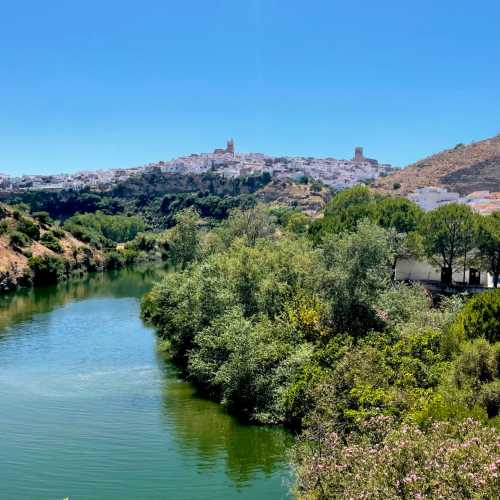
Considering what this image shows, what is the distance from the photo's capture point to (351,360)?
2566cm

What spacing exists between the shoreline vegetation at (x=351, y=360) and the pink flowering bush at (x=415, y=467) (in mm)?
36

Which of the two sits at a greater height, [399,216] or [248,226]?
[399,216]

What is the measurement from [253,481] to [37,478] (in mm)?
7911

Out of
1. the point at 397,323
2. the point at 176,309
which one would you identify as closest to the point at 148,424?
the point at 176,309

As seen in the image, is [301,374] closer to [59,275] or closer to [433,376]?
[433,376]

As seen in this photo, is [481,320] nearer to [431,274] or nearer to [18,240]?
[431,274]

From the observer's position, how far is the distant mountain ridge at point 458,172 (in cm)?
12838

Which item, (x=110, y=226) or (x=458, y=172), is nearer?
(x=458, y=172)

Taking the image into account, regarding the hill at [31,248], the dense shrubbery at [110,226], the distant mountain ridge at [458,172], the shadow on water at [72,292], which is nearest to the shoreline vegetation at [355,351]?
the shadow on water at [72,292]

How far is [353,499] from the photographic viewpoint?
1319cm

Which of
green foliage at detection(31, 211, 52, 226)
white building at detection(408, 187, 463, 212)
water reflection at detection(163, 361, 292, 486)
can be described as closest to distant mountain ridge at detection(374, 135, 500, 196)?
white building at detection(408, 187, 463, 212)

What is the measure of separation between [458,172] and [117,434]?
124204 mm

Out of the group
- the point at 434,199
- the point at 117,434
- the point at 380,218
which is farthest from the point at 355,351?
the point at 434,199

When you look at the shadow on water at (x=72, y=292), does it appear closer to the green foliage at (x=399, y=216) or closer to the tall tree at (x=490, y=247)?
the tall tree at (x=490, y=247)
